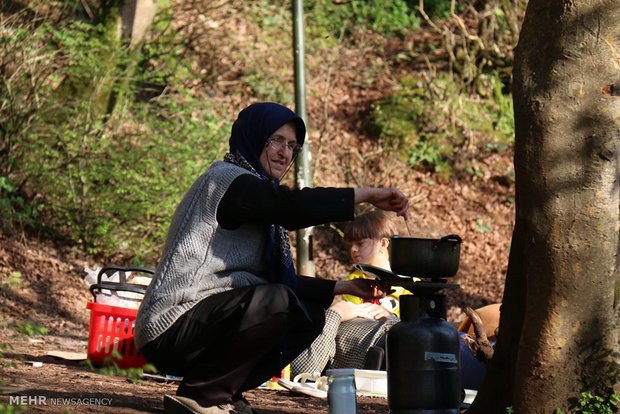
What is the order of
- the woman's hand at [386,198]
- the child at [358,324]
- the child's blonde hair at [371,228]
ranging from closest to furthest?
the woman's hand at [386,198], the child at [358,324], the child's blonde hair at [371,228]

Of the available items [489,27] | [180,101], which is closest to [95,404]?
[180,101]

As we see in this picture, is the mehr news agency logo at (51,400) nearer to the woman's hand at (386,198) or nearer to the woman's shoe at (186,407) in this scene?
the woman's shoe at (186,407)

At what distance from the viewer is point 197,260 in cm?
455

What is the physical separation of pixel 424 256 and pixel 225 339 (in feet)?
3.57

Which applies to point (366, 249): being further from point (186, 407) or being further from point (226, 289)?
point (186, 407)

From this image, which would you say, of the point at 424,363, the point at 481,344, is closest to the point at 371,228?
the point at 481,344

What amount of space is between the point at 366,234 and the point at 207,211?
2.68 metres

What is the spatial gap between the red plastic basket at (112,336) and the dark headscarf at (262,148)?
7.38 ft

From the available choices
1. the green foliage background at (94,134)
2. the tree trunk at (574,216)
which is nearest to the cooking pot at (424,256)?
the tree trunk at (574,216)

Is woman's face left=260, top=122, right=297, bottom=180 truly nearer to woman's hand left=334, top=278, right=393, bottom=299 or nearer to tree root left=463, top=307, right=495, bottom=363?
woman's hand left=334, top=278, right=393, bottom=299

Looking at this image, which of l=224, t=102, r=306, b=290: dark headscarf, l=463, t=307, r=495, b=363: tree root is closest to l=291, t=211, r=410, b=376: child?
l=463, t=307, r=495, b=363: tree root

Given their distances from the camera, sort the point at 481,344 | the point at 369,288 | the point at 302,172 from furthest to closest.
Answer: the point at 302,172 < the point at 481,344 < the point at 369,288

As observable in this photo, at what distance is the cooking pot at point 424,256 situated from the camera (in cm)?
454

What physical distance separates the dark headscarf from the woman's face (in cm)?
4
